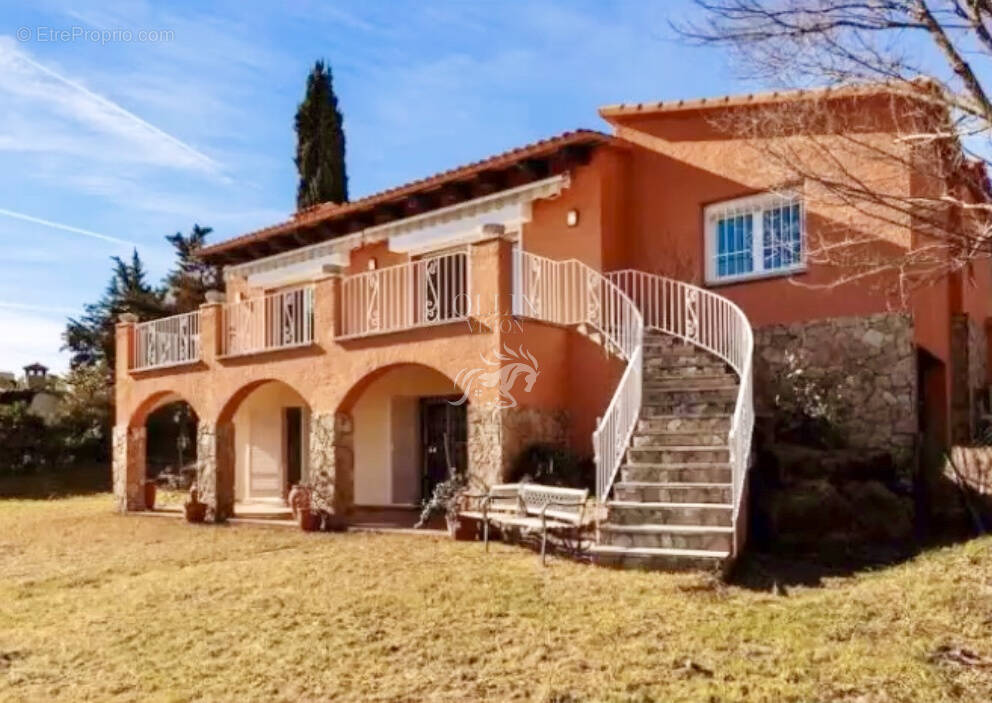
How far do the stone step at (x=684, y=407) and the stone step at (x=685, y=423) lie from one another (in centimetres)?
11

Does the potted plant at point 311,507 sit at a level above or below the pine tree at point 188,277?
below

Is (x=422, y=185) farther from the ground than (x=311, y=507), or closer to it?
farther from the ground

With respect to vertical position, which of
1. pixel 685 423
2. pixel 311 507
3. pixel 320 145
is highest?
pixel 320 145

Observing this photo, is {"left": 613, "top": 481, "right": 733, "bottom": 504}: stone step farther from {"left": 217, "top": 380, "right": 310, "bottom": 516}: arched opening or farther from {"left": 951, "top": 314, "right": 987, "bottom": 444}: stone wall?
{"left": 217, "top": 380, "right": 310, "bottom": 516}: arched opening

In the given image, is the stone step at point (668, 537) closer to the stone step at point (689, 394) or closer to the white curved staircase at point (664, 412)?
the white curved staircase at point (664, 412)

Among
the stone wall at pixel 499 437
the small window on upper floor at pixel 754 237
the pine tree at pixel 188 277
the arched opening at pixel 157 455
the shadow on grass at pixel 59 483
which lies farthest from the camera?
the pine tree at pixel 188 277

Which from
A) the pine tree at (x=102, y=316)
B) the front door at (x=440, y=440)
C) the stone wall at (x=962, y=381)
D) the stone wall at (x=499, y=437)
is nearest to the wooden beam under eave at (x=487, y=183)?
the front door at (x=440, y=440)

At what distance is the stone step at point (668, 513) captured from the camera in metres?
9.70

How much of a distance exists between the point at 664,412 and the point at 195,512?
8973mm

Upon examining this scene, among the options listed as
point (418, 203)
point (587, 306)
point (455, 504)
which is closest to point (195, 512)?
point (455, 504)

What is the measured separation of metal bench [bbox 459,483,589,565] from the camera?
10391 mm

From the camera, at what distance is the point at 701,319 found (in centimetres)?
1355

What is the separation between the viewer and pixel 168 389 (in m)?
18.8

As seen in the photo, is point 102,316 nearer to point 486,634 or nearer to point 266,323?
point 266,323
